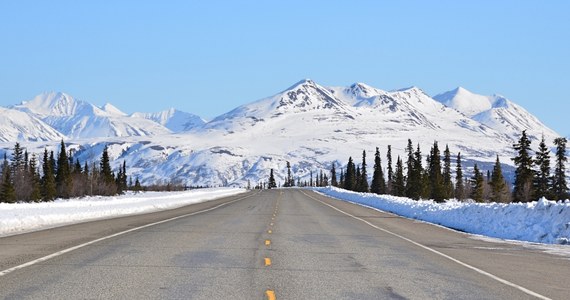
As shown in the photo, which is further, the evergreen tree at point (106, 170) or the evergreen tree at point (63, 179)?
the evergreen tree at point (106, 170)

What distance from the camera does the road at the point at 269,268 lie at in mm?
11102

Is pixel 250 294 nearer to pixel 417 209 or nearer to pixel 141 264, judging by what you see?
pixel 141 264

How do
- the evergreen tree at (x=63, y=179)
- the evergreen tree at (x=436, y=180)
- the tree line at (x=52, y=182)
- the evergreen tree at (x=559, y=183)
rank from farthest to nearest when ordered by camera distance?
the evergreen tree at (x=63, y=179), the evergreen tree at (x=436, y=180), the tree line at (x=52, y=182), the evergreen tree at (x=559, y=183)

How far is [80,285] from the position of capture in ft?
37.2

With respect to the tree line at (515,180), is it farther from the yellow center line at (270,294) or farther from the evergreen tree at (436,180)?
the yellow center line at (270,294)

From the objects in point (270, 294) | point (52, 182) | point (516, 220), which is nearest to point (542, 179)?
point (516, 220)

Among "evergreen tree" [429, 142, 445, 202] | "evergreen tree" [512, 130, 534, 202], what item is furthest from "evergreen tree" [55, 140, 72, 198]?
"evergreen tree" [512, 130, 534, 202]

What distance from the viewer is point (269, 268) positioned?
14000mm

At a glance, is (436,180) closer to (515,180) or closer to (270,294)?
(515,180)

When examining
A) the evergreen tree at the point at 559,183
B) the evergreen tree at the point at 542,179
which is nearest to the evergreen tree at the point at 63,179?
the evergreen tree at the point at 542,179

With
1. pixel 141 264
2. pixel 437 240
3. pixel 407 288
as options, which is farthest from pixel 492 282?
pixel 437 240

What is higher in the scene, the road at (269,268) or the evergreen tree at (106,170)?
the evergreen tree at (106,170)

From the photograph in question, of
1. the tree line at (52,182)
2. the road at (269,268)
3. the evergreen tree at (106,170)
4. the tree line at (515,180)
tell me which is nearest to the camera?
the road at (269,268)

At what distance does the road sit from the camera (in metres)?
11.1
